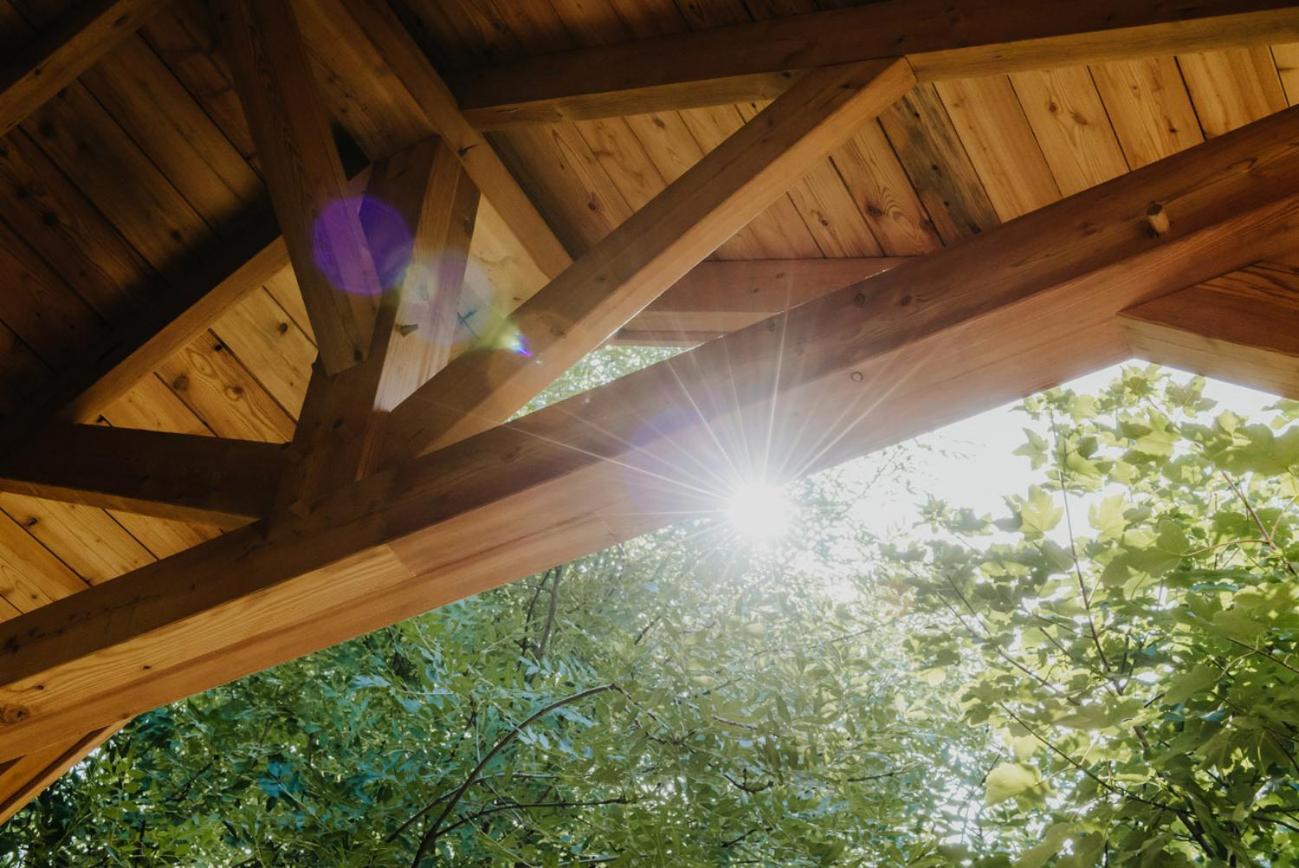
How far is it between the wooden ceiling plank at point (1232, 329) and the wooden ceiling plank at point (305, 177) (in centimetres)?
145

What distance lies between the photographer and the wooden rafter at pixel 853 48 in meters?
1.61

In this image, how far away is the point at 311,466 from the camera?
1.99 meters

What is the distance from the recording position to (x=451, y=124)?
2523 millimetres

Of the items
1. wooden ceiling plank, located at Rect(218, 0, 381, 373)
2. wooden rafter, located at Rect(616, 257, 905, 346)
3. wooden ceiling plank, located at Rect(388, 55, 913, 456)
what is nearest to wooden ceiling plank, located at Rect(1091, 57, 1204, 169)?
wooden ceiling plank, located at Rect(388, 55, 913, 456)

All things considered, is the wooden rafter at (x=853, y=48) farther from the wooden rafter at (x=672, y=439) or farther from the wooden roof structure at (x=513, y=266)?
the wooden rafter at (x=672, y=439)

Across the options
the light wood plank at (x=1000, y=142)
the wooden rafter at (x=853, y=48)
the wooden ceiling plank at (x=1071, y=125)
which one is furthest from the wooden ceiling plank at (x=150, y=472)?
the wooden ceiling plank at (x=1071, y=125)

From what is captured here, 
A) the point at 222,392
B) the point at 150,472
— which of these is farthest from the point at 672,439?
the point at 222,392

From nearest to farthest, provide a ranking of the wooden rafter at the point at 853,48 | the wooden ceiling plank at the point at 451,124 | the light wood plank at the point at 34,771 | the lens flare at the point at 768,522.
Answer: the wooden rafter at the point at 853,48
the wooden ceiling plank at the point at 451,124
the light wood plank at the point at 34,771
the lens flare at the point at 768,522

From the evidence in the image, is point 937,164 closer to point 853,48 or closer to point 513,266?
point 853,48

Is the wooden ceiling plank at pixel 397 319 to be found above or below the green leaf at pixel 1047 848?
above

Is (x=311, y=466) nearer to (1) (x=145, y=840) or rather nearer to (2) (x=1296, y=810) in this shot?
(2) (x=1296, y=810)

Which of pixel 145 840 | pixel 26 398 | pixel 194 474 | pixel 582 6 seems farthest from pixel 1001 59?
pixel 145 840

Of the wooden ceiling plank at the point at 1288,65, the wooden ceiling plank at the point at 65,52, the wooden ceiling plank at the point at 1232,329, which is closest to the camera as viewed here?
the wooden ceiling plank at the point at 1232,329

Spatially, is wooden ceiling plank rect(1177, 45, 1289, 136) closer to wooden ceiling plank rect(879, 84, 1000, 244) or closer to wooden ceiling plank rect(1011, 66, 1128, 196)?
wooden ceiling plank rect(1011, 66, 1128, 196)
